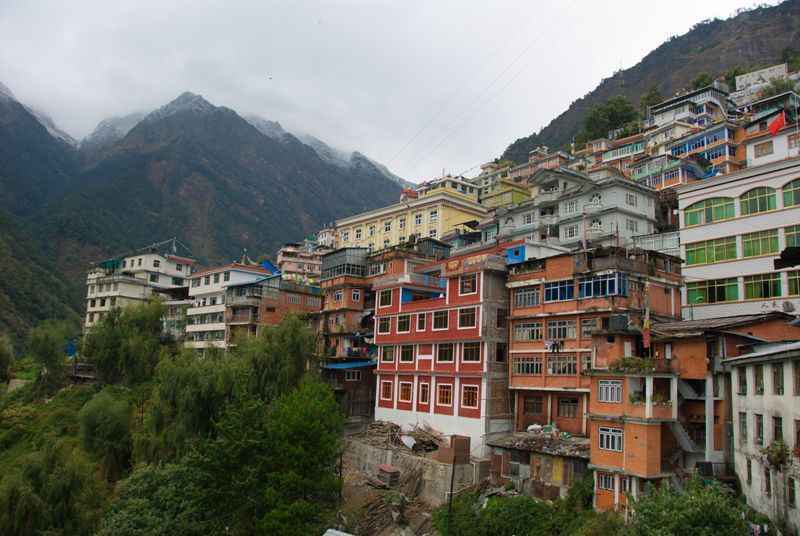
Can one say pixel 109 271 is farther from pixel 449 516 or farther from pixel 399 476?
pixel 449 516

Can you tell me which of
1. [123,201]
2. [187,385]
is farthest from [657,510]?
[123,201]

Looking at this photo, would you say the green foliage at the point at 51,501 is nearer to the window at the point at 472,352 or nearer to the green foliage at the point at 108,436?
the green foliage at the point at 108,436

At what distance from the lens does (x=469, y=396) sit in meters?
33.4

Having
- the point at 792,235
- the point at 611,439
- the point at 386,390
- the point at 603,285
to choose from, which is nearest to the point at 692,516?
the point at 611,439

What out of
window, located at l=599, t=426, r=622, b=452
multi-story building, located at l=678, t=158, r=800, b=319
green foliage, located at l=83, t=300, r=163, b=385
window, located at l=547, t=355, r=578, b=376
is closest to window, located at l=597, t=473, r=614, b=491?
window, located at l=599, t=426, r=622, b=452

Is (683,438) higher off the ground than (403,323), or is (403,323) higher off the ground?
(403,323)

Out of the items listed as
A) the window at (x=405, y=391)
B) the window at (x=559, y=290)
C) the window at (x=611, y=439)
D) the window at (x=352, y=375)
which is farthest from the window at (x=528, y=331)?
the window at (x=352, y=375)

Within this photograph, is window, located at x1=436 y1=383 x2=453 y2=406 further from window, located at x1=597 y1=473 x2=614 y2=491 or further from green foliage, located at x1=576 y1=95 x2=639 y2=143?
green foliage, located at x1=576 y1=95 x2=639 y2=143

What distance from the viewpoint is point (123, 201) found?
127 m

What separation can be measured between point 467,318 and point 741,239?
1464cm

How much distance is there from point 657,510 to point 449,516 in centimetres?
1193

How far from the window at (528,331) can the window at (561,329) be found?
0.61 m

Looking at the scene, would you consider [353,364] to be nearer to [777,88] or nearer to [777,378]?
[777,378]

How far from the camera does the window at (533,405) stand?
104 ft
